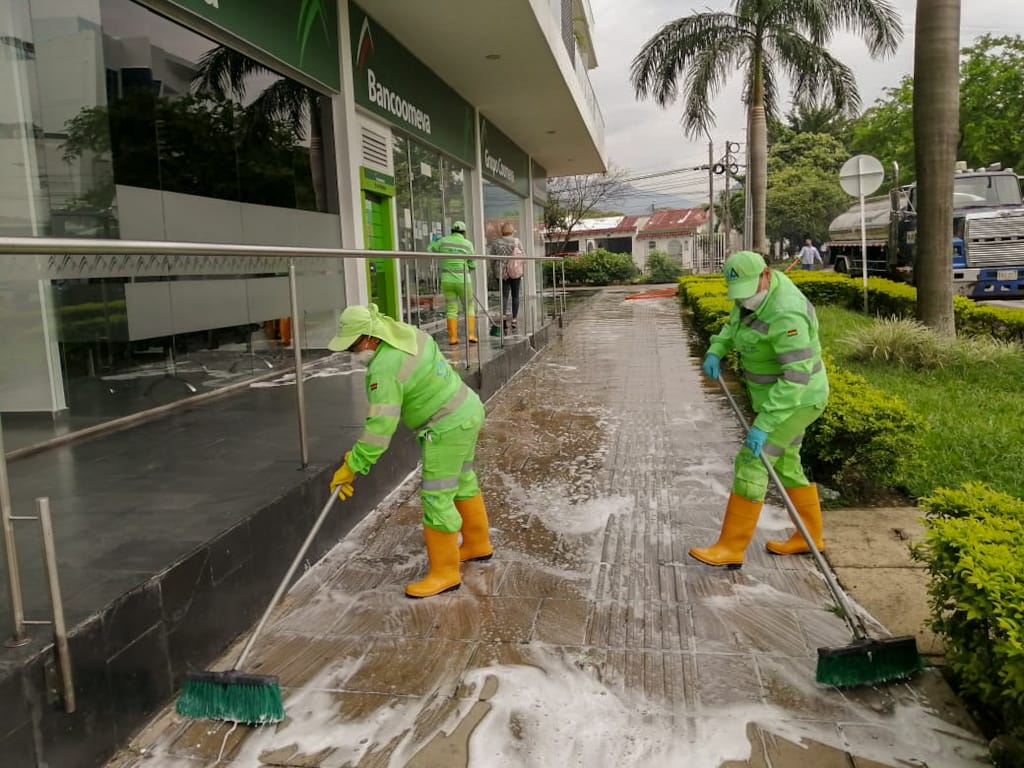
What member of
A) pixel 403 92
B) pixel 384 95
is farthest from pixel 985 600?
pixel 403 92

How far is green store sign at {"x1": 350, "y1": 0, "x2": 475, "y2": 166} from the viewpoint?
9008 mm

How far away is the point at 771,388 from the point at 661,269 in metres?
37.2

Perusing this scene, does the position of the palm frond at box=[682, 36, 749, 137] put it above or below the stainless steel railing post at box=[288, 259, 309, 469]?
above

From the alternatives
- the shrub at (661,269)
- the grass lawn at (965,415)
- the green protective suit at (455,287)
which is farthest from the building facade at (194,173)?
the shrub at (661,269)

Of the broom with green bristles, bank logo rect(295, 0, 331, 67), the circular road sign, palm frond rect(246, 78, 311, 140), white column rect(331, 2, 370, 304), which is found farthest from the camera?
the circular road sign

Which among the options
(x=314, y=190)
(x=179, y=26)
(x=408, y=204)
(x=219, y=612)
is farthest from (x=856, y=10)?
(x=219, y=612)

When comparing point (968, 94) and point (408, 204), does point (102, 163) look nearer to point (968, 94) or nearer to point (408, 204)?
point (408, 204)

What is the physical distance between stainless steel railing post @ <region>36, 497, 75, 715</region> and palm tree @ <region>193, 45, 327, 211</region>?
4965 millimetres

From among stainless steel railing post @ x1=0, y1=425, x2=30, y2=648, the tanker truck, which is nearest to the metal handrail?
stainless steel railing post @ x1=0, y1=425, x2=30, y2=648

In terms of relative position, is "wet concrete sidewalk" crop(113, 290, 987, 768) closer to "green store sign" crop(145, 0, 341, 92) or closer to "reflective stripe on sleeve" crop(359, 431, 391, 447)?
"reflective stripe on sleeve" crop(359, 431, 391, 447)

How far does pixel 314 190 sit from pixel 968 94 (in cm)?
3083

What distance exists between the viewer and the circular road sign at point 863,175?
39.3ft

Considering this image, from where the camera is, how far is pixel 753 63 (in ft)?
61.5

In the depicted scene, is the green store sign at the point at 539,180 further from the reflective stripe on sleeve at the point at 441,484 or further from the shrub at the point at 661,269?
the reflective stripe on sleeve at the point at 441,484
